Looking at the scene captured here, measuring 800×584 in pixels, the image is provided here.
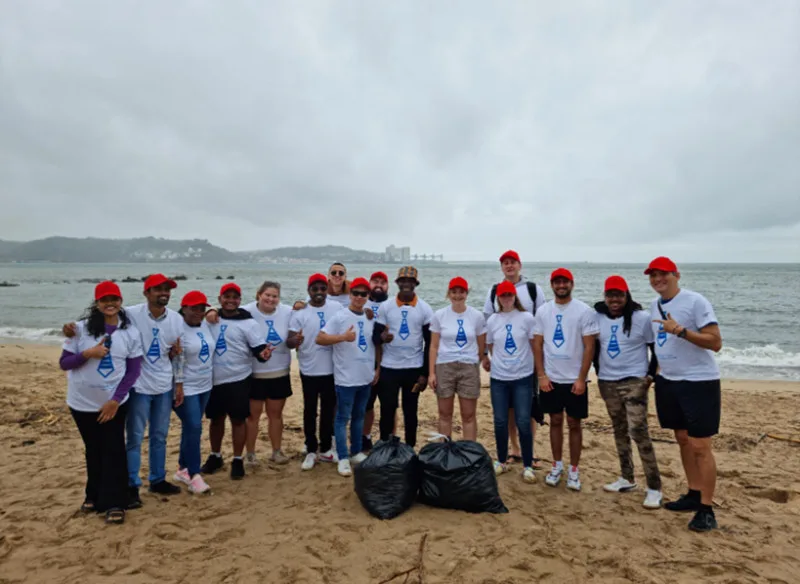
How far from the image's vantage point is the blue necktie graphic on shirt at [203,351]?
4492 mm

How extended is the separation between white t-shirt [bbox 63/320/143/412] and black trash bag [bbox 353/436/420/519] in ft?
7.09

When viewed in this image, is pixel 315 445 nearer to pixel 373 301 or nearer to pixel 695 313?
pixel 373 301

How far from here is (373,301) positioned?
5.82 m

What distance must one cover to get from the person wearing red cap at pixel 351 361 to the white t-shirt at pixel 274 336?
49cm

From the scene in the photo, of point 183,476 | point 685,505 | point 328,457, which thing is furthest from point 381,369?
point 685,505

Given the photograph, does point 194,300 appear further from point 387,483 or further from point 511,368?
point 511,368

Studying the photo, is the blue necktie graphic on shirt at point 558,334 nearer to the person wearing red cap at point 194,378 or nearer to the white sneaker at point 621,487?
the white sneaker at point 621,487

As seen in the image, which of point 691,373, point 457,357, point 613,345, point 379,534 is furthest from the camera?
point 457,357

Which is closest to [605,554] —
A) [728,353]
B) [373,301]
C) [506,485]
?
[506,485]

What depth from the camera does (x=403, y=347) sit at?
5129 millimetres

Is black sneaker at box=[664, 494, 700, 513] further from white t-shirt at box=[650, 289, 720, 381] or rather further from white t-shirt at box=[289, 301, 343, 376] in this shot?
white t-shirt at box=[289, 301, 343, 376]

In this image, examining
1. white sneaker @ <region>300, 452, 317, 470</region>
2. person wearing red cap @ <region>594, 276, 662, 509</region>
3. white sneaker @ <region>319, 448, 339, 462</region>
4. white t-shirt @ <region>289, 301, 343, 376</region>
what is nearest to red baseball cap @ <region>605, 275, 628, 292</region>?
person wearing red cap @ <region>594, 276, 662, 509</region>

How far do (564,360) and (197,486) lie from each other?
370 cm

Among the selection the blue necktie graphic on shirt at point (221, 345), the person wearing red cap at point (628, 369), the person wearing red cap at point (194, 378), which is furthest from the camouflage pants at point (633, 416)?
the person wearing red cap at point (194, 378)
